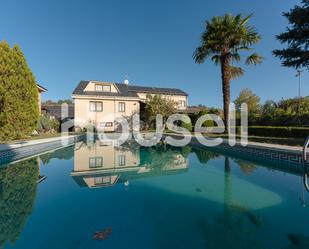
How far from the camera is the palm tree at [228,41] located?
16.0 m

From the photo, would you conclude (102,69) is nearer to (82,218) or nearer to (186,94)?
(186,94)

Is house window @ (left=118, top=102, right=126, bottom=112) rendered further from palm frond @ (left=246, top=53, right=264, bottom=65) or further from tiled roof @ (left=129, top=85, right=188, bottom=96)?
palm frond @ (left=246, top=53, right=264, bottom=65)

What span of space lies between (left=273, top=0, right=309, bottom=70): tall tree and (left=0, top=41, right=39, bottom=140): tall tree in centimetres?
Answer: 1928

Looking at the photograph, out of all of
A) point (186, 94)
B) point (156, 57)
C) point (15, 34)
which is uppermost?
point (156, 57)

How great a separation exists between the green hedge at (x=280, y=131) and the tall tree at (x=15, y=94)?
20680mm

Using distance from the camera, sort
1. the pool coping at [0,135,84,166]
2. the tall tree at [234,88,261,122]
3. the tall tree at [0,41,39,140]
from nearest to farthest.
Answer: the pool coping at [0,135,84,166] → the tall tree at [0,41,39,140] → the tall tree at [234,88,261,122]

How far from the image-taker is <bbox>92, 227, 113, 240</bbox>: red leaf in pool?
3.46 metres

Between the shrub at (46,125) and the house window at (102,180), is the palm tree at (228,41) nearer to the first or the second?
the house window at (102,180)

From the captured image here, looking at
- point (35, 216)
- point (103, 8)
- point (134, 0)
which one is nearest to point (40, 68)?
point (103, 8)

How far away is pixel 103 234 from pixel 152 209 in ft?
4.76

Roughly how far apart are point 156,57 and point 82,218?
99.0 ft

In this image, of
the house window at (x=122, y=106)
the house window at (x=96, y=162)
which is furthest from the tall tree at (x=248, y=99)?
the house window at (x=96, y=162)

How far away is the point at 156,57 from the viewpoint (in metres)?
31.3

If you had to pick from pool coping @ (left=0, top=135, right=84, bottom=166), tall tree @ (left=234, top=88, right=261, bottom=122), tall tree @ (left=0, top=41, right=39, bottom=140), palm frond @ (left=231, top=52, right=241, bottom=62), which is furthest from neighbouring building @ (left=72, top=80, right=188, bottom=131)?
tall tree @ (left=234, top=88, right=261, bottom=122)
